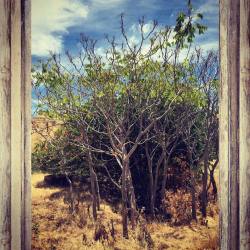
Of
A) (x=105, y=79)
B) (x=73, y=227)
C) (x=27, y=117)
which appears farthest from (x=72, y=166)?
(x=27, y=117)

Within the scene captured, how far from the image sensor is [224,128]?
4.77 ft

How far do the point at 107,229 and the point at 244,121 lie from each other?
29.1 ft

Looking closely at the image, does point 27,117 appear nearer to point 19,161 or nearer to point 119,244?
point 19,161

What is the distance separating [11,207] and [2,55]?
1.97ft

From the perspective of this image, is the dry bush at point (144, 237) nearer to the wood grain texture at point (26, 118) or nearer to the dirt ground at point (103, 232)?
the dirt ground at point (103, 232)

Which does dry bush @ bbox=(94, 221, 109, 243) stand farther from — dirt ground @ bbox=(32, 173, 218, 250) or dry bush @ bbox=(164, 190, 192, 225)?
dry bush @ bbox=(164, 190, 192, 225)

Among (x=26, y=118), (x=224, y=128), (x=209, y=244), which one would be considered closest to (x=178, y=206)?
(x=209, y=244)

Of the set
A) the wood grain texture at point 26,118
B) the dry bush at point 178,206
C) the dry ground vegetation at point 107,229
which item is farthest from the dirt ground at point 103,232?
the wood grain texture at point 26,118

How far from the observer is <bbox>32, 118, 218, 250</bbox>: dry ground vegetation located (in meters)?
8.75

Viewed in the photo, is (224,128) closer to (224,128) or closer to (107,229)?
(224,128)

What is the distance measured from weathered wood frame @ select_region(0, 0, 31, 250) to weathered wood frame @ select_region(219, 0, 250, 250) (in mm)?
802

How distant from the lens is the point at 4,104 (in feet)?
4.69

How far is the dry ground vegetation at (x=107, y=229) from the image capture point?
875 centimetres

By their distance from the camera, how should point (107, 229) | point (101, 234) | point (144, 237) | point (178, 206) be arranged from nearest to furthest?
point (144, 237) < point (101, 234) < point (107, 229) < point (178, 206)
